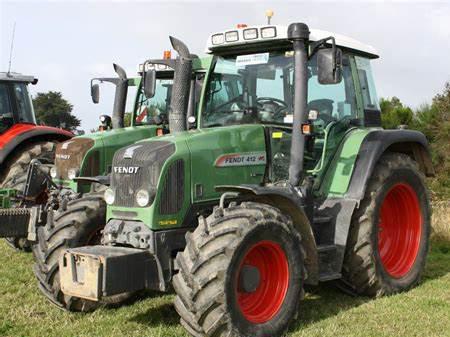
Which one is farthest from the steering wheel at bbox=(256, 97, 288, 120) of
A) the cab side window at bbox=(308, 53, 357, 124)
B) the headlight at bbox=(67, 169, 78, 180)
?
the headlight at bbox=(67, 169, 78, 180)

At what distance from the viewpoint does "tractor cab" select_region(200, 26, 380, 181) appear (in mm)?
5723

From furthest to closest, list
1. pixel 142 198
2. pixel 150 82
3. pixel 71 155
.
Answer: pixel 71 155 → pixel 150 82 → pixel 142 198

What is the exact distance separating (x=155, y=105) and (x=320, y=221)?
4.64m

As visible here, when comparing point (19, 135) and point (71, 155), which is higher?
point (19, 135)

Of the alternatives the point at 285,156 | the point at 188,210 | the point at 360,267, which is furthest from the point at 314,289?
the point at 188,210

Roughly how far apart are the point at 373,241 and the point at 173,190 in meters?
2.03

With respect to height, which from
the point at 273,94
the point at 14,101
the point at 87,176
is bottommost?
the point at 87,176

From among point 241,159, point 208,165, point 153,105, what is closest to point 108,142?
point 153,105

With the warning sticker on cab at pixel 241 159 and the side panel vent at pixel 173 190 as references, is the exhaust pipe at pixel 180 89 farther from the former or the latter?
the side panel vent at pixel 173 190

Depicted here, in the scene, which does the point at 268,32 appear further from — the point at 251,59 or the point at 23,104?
the point at 23,104

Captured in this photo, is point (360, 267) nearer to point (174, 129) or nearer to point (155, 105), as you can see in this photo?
point (174, 129)

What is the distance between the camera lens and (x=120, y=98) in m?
9.80

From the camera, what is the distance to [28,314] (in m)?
5.44

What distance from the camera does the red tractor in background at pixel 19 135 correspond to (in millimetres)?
8719
